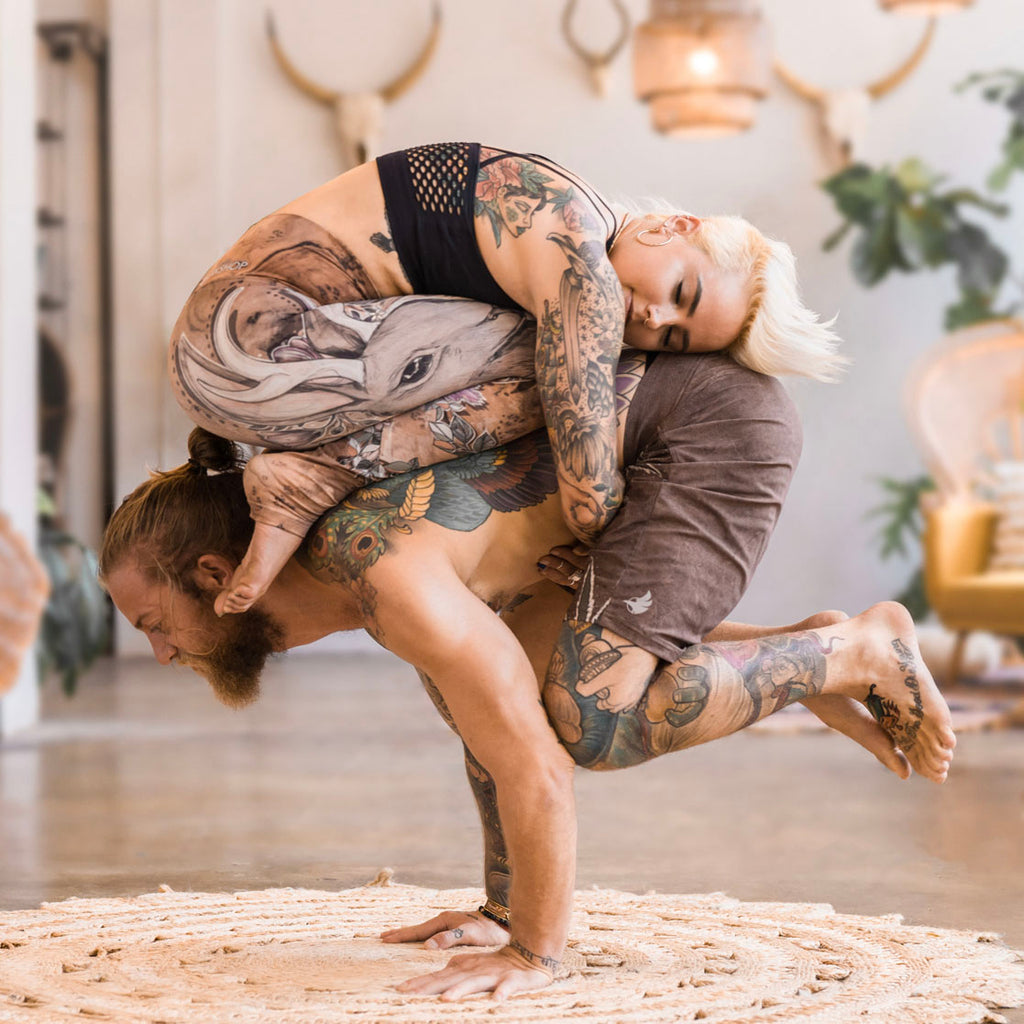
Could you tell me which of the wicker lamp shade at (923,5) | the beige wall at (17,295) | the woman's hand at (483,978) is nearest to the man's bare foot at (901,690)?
the woman's hand at (483,978)

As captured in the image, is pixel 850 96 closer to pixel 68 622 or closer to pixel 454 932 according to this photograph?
pixel 68 622

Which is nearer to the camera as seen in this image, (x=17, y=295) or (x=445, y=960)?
(x=445, y=960)

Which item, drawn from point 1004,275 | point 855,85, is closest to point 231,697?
point 1004,275

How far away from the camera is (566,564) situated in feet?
6.41

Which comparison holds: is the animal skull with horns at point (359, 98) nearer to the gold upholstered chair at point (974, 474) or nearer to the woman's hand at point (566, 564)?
the gold upholstered chair at point (974, 474)

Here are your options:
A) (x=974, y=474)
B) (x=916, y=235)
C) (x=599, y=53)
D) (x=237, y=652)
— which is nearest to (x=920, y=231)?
(x=916, y=235)

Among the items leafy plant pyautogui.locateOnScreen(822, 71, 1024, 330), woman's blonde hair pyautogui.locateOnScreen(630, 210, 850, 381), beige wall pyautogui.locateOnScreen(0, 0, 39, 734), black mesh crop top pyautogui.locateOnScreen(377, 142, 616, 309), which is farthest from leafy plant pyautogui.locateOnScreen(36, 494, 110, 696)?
leafy plant pyautogui.locateOnScreen(822, 71, 1024, 330)

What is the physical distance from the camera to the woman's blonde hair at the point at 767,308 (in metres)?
1.88

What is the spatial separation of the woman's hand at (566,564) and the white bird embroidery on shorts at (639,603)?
11 centimetres

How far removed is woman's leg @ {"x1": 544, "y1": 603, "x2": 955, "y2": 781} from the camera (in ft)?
5.99

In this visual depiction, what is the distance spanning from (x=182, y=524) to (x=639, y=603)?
2.05ft

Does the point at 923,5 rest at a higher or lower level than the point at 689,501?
higher

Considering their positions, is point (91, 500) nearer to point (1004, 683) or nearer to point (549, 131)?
point (549, 131)

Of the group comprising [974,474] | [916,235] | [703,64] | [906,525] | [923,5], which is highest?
[923,5]
